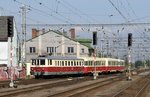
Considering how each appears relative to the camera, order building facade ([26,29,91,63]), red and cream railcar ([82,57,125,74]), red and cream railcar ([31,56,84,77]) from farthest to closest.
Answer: building facade ([26,29,91,63])
red and cream railcar ([82,57,125,74])
red and cream railcar ([31,56,84,77])

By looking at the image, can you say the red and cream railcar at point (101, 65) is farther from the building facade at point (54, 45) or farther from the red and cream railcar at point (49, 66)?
the building facade at point (54, 45)

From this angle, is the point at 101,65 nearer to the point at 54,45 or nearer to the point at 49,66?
the point at 49,66

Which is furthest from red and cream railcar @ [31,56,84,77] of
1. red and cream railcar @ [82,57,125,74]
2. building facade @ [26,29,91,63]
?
building facade @ [26,29,91,63]

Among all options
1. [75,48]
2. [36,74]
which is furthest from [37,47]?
[36,74]

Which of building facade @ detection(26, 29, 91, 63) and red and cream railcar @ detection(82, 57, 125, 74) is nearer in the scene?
red and cream railcar @ detection(82, 57, 125, 74)

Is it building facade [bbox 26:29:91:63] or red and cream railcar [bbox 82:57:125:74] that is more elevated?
building facade [bbox 26:29:91:63]

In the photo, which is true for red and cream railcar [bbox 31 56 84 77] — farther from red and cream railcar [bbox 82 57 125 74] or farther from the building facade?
the building facade

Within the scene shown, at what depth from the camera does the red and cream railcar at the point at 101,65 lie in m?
69.4

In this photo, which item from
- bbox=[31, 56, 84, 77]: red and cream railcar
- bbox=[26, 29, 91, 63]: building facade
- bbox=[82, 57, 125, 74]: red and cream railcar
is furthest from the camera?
bbox=[26, 29, 91, 63]: building facade

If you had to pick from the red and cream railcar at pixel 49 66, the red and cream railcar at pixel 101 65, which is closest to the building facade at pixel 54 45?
the red and cream railcar at pixel 101 65

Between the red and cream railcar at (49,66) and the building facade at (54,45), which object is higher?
the building facade at (54,45)

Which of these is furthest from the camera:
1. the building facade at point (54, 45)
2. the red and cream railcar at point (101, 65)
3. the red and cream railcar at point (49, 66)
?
the building facade at point (54, 45)

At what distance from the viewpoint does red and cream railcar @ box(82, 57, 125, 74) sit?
228ft

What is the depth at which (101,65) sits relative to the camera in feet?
253
